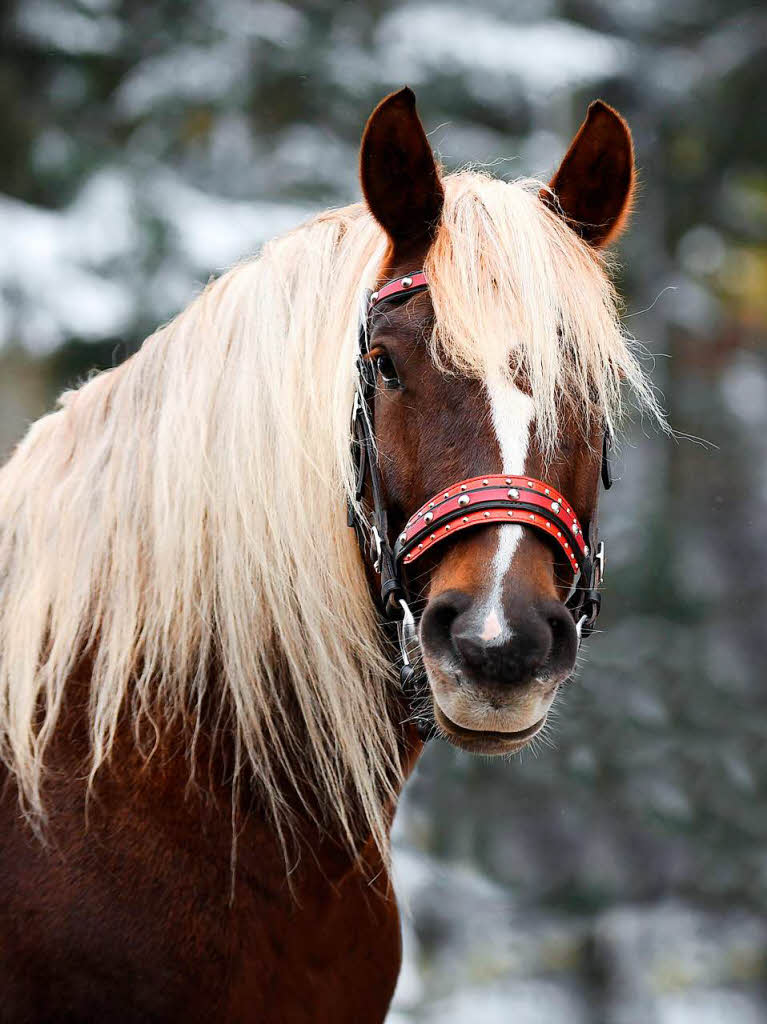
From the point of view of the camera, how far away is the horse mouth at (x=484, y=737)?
151cm

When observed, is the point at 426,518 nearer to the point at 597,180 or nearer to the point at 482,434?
the point at 482,434

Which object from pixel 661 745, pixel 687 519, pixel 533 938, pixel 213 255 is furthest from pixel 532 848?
pixel 213 255

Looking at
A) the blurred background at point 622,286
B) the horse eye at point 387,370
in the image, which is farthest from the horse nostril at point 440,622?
the blurred background at point 622,286

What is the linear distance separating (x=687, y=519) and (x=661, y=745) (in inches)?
50.8

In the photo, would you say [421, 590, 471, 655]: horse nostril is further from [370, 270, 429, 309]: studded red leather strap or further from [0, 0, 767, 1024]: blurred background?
[0, 0, 767, 1024]: blurred background

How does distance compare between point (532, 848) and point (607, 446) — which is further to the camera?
point (532, 848)

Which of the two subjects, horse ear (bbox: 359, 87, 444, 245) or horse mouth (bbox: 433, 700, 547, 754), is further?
horse ear (bbox: 359, 87, 444, 245)

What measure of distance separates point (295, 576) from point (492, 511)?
1.40ft

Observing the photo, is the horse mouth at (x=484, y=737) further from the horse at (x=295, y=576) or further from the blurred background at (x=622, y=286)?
the blurred background at (x=622, y=286)

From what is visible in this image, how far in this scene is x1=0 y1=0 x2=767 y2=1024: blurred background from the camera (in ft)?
17.0

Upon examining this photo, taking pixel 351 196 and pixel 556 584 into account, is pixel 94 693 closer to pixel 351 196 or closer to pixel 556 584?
pixel 556 584

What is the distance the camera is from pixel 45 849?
1.59m

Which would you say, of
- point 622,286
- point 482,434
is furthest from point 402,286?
point 622,286

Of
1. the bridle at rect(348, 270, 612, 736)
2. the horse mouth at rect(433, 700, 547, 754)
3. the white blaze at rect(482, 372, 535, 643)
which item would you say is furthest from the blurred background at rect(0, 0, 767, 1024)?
the white blaze at rect(482, 372, 535, 643)
